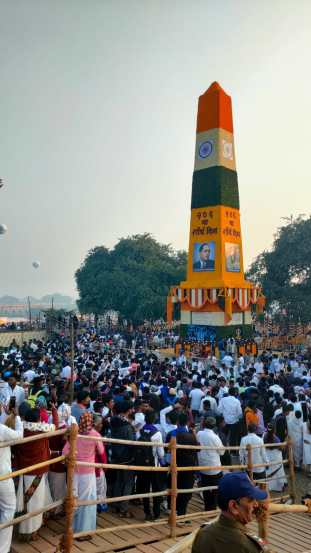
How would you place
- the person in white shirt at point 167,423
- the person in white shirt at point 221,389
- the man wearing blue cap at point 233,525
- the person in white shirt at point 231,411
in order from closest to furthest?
the man wearing blue cap at point 233,525 → the person in white shirt at point 167,423 → the person in white shirt at point 231,411 → the person in white shirt at point 221,389

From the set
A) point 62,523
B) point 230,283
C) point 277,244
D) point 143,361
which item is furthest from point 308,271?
point 62,523

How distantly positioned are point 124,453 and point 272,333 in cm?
2464

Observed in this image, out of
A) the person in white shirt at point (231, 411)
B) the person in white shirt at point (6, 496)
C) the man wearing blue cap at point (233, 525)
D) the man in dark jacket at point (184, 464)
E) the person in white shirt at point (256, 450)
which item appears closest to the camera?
the man wearing blue cap at point (233, 525)

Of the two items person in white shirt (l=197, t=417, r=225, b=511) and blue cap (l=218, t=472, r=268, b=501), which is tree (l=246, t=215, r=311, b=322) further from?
blue cap (l=218, t=472, r=268, b=501)

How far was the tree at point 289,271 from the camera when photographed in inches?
1105

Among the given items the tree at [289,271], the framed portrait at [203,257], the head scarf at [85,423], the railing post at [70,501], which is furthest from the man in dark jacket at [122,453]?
the tree at [289,271]

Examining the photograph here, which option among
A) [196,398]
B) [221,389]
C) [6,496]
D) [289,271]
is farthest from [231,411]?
[289,271]

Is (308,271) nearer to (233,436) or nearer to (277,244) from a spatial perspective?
(277,244)

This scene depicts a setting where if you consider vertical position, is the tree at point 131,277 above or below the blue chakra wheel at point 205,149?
below

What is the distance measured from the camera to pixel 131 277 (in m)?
35.6

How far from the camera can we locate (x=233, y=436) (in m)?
8.95

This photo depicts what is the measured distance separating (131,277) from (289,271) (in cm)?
1241

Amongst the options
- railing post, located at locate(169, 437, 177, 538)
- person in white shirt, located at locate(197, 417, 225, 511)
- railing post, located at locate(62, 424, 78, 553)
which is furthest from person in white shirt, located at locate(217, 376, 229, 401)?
railing post, located at locate(62, 424, 78, 553)

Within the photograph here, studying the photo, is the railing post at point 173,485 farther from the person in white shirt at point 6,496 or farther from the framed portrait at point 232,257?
the framed portrait at point 232,257
